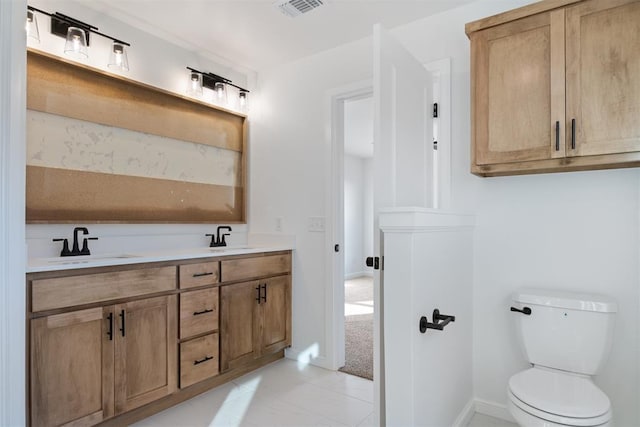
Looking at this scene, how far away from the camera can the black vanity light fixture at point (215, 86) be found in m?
2.90

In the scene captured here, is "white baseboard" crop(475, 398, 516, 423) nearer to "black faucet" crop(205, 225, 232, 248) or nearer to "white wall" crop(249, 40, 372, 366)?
"white wall" crop(249, 40, 372, 366)

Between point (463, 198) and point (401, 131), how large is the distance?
0.73m

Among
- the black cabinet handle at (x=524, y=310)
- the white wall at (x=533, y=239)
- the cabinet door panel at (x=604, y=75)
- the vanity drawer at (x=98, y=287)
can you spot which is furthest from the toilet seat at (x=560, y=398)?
the vanity drawer at (x=98, y=287)

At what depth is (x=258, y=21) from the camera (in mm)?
2531

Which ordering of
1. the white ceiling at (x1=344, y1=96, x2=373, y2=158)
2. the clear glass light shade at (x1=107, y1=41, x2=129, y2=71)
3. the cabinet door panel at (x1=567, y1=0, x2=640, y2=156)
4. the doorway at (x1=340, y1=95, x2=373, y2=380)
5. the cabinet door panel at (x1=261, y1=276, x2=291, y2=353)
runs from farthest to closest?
the white ceiling at (x1=344, y1=96, x2=373, y2=158) → the doorway at (x1=340, y1=95, x2=373, y2=380) → the cabinet door panel at (x1=261, y1=276, x2=291, y2=353) → the clear glass light shade at (x1=107, y1=41, x2=129, y2=71) → the cabinet door panel at (x1=567, y1=0, x2=640, y2=156)

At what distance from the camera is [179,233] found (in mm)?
2850

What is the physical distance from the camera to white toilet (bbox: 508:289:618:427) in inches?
55.4

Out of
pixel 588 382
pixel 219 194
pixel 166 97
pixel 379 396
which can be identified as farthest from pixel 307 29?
pixel 588 382

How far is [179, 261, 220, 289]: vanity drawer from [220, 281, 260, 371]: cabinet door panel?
132 millimetres

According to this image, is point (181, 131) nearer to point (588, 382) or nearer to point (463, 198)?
point (463, 198)

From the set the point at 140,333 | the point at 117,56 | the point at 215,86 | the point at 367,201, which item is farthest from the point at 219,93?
the point at 367,201

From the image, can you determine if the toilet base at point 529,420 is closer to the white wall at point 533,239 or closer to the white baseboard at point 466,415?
the white baseboard at point 466,415

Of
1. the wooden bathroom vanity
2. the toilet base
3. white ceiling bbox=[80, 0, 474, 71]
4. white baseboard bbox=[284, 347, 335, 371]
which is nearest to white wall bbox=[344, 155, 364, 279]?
white baseboard bbox=[284, 347, 335, 371]

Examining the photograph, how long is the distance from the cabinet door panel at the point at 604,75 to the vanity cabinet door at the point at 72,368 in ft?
8.09
